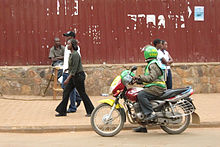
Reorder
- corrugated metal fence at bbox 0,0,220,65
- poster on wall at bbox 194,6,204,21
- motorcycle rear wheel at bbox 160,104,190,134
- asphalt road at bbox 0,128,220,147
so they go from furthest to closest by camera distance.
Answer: poster on wall at bbox 194,6,204,21
corrugated metal fence at bbox 0,0,220,65
motorcycle rear wheel at bbox 160,104,190,134
asphalt road at bbox 0,128,220,147

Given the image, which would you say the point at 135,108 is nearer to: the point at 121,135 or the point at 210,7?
the point at 121,135

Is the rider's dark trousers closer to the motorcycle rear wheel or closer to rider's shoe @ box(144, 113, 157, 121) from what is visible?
rider's shoe @ box(144, 113, 157, 121)

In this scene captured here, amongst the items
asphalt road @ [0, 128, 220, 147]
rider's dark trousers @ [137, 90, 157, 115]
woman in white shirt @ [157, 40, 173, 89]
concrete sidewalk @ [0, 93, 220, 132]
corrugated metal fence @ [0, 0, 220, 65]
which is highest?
corrugated metal fence @ [0, 0, 220, 65]

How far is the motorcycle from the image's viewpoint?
837 centimetres

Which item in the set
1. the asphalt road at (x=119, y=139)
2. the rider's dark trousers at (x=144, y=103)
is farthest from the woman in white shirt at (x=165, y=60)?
the rider's dark trousers at (x=144, y=103)

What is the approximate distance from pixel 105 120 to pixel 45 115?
8.72 feet

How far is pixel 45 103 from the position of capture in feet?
40.7

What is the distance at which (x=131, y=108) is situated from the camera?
853 centimetres

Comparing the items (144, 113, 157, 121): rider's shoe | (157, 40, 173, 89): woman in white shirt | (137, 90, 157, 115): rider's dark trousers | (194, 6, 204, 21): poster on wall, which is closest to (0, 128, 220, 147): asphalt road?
(144, 113, 157, 121): rider's shoe

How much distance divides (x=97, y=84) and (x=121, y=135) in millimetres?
5168

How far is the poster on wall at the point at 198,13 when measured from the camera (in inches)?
573

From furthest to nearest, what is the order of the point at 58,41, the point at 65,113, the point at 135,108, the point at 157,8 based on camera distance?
1. the point at 157,8
2. the point at 58,41
3. the point at 65,113
4. the point at 135,108

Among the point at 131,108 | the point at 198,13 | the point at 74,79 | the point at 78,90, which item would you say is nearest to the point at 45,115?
the point at 78,90

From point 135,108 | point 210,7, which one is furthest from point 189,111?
point 210,7
